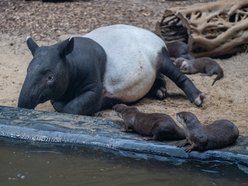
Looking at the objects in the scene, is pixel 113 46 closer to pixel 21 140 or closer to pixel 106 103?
pixel 106 103

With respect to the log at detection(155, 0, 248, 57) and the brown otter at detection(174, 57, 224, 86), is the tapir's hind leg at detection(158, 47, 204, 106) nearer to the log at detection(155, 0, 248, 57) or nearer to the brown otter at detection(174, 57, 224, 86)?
the brown otter at detection(174, 57, 224, 86)

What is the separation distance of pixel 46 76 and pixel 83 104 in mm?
549

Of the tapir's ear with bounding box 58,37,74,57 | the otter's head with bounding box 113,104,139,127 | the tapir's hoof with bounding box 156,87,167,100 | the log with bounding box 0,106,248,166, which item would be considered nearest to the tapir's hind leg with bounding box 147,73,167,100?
the tapir's hoof with bounding box 156,87,167,100

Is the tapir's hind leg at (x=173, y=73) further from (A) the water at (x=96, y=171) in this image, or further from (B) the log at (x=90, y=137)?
(A) the water at (x=96, y=171)

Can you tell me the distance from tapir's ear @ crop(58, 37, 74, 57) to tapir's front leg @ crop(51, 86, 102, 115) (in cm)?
49

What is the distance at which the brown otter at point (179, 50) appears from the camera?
867 cm

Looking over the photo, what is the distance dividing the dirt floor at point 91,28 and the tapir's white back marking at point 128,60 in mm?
216

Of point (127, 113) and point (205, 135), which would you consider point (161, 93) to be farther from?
point (205, 135)

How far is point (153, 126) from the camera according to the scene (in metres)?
5.53

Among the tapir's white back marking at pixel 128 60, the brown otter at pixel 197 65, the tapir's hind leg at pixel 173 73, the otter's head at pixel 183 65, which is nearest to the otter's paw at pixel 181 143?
the tapir's white back marking at pixel 128 60

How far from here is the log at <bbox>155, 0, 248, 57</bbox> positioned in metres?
8.77

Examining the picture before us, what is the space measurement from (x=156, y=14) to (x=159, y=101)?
11.5 ft

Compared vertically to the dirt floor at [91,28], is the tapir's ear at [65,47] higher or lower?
higher

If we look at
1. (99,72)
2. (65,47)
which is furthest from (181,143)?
(99,72)
